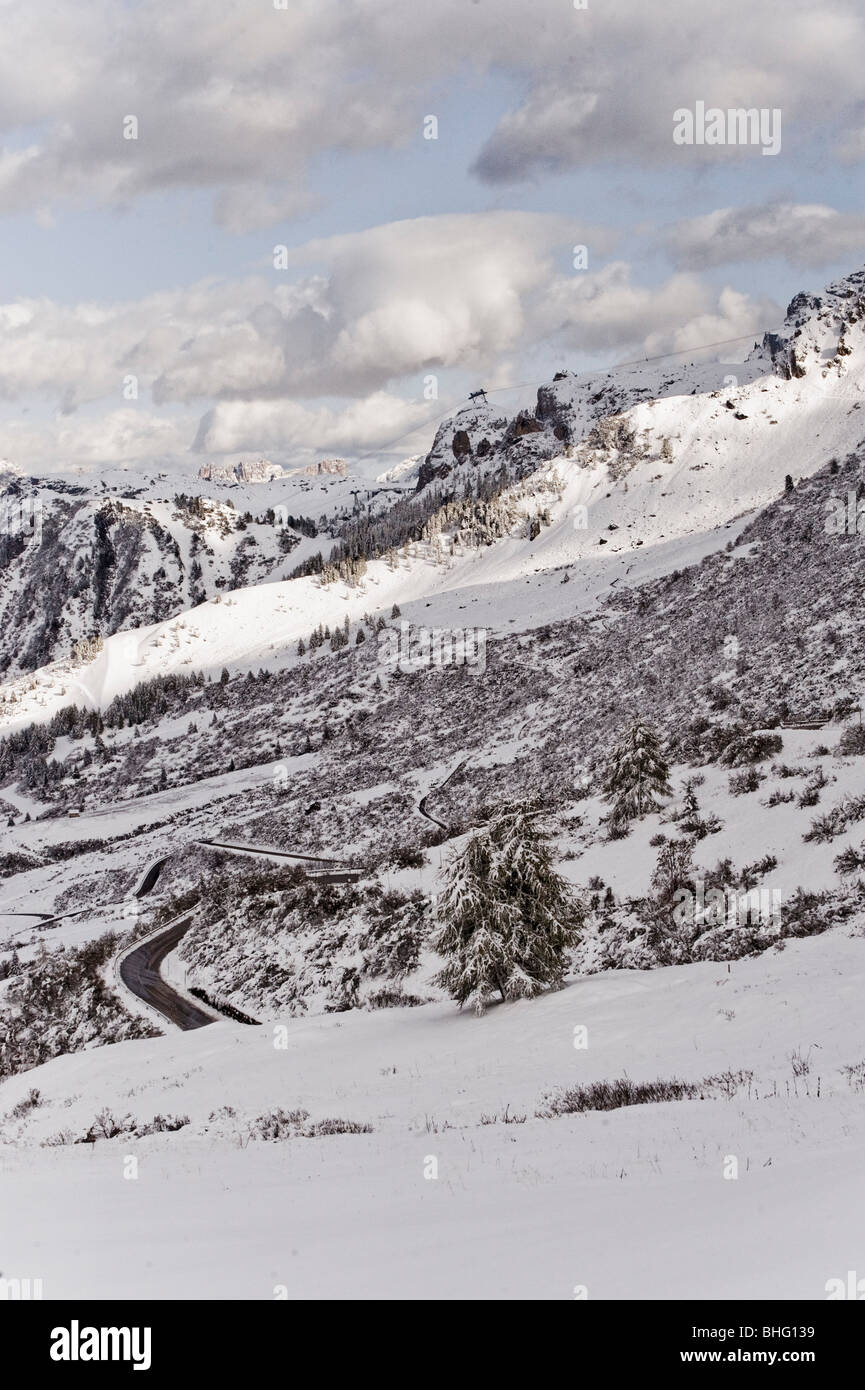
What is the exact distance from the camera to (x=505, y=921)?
1891cm

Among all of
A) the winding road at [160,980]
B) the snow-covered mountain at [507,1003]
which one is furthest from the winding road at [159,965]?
the snow-covered mountain at [507,1003]

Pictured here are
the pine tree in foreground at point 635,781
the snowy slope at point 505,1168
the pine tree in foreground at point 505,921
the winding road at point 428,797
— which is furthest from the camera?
the winding road at point 428,797

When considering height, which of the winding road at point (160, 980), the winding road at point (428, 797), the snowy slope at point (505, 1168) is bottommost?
the winding road at point (160, 980)

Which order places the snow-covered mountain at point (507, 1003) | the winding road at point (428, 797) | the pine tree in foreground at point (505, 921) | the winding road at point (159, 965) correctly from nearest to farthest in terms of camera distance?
the snow-covered mountain at point (507, 1003), the pine tree in foreground at point (505, 921), the winding road at point (159, 965), the winding road at point (428, 797)

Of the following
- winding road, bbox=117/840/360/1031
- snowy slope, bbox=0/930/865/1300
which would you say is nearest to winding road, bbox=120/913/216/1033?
winding road, bbox=117/840/360/1031

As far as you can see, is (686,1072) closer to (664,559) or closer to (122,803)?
(122,803)

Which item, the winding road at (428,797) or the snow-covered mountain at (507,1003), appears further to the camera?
the winding road at (428,797)

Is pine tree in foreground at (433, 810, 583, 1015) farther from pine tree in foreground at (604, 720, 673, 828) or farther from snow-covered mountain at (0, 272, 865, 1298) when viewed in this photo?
pine tree in foreground at (604, 720, 673, 828)

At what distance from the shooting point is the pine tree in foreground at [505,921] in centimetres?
1872

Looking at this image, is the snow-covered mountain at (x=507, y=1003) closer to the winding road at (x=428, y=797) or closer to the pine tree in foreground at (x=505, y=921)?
the winding road at (x=428, y=797)

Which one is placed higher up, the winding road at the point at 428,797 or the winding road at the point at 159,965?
the winding road at the point at 428,797

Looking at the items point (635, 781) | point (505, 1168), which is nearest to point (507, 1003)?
point (505, 1168)

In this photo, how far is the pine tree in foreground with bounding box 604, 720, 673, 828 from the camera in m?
29.0

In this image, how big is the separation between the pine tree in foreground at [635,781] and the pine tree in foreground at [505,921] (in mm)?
9815
